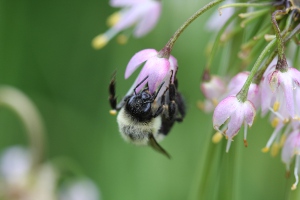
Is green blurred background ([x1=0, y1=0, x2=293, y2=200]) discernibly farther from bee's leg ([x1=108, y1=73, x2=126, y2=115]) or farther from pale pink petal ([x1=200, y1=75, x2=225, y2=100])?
bee's leg ([x1=108, y1=73, x2=126, y2=115])

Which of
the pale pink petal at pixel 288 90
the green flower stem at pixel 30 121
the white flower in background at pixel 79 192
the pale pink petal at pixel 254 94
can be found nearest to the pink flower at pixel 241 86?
the pale pink petal at pixel 254 94

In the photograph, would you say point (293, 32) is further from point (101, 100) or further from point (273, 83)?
point (101, 100)

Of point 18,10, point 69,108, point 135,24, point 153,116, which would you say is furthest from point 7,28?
point 153,116

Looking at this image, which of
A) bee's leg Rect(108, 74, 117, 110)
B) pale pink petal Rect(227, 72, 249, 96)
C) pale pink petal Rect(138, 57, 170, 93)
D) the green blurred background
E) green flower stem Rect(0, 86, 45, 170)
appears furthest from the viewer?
the green blurred background

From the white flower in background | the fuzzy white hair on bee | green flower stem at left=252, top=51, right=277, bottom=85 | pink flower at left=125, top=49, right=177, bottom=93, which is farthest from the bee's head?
the white flower in background

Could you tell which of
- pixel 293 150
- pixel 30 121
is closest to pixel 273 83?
pixel 293 150

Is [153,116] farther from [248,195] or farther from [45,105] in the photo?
[45,105]

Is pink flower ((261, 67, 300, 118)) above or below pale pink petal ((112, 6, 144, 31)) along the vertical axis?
below
